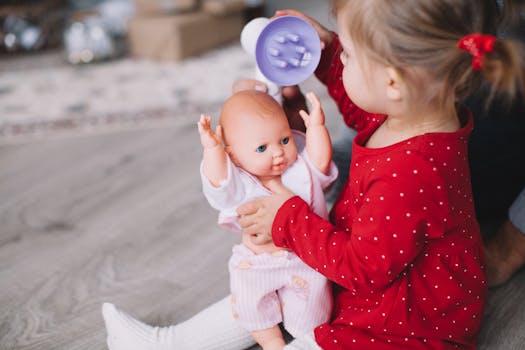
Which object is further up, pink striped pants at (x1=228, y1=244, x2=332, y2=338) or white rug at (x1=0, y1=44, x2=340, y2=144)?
pink striped pants at (x1=228, y1=244, x2=332, y2=338)

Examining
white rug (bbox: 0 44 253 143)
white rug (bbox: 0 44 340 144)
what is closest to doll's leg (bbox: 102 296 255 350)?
white rug (bbox: 0 44 340 144)

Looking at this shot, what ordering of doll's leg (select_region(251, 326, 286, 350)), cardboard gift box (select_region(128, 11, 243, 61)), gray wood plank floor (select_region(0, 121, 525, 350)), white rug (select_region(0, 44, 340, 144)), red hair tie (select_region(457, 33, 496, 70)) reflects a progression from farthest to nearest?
1. cardboard gift box (select_region(128, 11, 243, 61))
2. white rug (select_region(0, 44, 340, 144))
3. gray wood plank floor (select_region(0, 121, 525, 350))
4. doll's leg (select_region(251, 326, 286, 350))
5. red hair tie (select_region(457, 33, 496, 70))

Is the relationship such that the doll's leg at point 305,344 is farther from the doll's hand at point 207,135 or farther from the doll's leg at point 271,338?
the doll's hand at point 207,135

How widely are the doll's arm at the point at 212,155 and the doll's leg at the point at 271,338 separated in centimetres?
25

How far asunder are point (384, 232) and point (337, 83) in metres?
0.35

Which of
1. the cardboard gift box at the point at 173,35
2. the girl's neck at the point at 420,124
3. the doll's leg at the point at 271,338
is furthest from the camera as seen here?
the cardboard gift box at the point at 173,35

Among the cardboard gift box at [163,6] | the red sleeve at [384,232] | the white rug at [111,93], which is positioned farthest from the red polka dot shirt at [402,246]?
the cardboard gift box at [163,6]

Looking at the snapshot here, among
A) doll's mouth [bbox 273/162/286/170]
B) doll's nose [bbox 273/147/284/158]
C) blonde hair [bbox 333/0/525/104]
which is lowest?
doll's mouth [bbox 273/162/286/170]

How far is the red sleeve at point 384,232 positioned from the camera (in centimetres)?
60

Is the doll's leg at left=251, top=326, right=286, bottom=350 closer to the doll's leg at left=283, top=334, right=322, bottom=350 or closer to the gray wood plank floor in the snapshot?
the doll's leg at left=283, top=334, right=322, bottom=350

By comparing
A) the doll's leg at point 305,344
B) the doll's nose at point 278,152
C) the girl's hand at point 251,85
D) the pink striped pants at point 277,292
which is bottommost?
the doll's leg at point 305,344

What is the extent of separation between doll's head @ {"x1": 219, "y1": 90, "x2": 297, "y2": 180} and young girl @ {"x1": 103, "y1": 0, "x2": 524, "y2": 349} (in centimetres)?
5

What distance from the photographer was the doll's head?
687 mm

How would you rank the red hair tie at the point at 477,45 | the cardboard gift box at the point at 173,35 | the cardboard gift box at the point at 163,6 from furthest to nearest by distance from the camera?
the cardboard gift box at the point at 163,6 < the cardboard gift box at the point at 173,35 < the red hair tie at the point at 477,45
